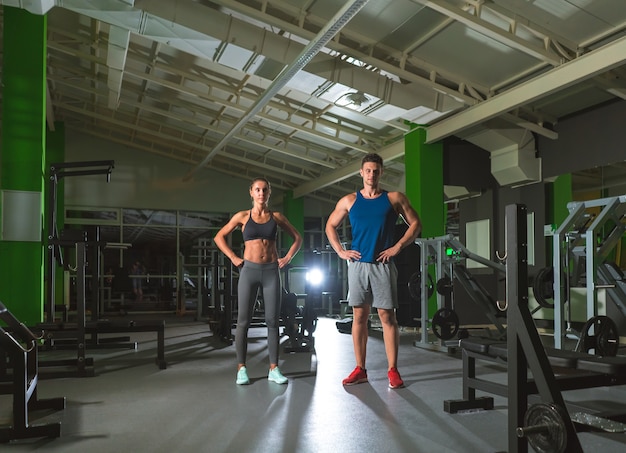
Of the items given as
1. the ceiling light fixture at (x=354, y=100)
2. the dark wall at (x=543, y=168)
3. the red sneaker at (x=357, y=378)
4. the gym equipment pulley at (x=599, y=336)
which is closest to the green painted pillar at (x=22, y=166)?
the ceiling light fixture at (x=354, y=100)

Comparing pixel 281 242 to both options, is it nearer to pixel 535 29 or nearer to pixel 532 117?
pixel 532 117

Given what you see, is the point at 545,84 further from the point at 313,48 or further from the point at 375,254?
the point at 375,254

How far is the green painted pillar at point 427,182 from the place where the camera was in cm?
841

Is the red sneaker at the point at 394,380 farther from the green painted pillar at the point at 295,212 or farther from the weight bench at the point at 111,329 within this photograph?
the green painted pillar at the point at 295,212

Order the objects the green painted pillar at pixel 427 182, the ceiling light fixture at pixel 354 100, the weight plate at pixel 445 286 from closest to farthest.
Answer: the weight plate at pixel 445 286 < the ceiling light fixture at pixel 354 100 < the green painted pillar at pixel 427 182

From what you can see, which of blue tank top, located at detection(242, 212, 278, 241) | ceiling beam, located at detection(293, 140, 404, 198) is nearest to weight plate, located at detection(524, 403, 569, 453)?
blue tank top, located at detection(242, 212, 278, 241)

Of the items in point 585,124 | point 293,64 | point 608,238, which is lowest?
point 608,238

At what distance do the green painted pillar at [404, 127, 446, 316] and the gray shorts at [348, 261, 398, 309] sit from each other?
16.2 ft

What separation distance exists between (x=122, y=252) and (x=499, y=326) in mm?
9990

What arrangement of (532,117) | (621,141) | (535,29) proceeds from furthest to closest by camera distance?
(532,117), (621,141), (535,29)

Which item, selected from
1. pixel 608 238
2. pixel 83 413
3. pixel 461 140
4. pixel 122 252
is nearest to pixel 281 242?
pixel 122 252

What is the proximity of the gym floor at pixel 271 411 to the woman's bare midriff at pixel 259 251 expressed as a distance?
2.73ft

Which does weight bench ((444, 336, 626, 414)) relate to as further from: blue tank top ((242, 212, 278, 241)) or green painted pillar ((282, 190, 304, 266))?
green painted pillar ((282, 190, 304, 266))

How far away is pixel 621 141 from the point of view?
22.4 ft
